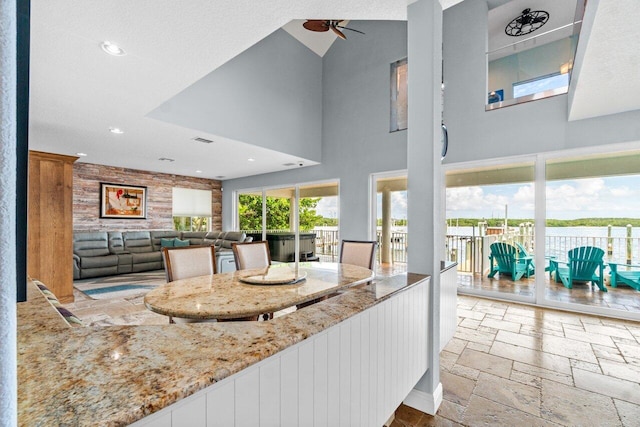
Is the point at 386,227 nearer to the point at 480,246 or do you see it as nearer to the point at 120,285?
the point at 480,246

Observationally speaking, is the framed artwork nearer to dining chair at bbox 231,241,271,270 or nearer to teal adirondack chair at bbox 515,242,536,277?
dining chair at bbox 231,241,271,270

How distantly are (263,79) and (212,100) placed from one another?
115cm

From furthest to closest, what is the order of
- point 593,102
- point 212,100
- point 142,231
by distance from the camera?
point 142,231
point 212,100
point 593,102

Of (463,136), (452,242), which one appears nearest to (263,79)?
(463,136)

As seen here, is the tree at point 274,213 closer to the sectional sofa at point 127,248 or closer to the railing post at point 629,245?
the sectional sofa at point 127,248

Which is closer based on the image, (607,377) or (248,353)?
(248,353)

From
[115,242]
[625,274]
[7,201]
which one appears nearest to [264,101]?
[115,242]

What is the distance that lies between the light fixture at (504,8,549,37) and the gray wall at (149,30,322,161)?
348 centimetres

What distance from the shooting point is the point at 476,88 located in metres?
4.39

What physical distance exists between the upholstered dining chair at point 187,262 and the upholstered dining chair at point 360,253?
1.37 meters

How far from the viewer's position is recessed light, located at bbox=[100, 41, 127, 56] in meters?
2.08

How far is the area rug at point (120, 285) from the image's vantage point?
174 inches

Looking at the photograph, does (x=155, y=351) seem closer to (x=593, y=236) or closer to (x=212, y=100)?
(x=212, y=100)

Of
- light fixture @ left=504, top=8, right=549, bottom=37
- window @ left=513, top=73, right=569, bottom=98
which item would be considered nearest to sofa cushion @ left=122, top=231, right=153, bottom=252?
window @ left=513, top=73, right=569, bottom=98
